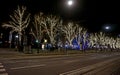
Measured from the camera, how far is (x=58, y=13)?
82.6 m

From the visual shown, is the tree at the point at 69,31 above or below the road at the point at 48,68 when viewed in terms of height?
above

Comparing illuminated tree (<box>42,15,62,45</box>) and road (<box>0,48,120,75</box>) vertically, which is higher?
illuminated tree (<box>42,15,62,45</box>)

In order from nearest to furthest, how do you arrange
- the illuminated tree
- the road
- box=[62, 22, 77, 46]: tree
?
1. the road
2. the illuminated tree
3. box=[62, 22, 77, 46]: tree

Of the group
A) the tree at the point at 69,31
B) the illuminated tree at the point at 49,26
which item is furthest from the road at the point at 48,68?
the tree at the point at 69,31

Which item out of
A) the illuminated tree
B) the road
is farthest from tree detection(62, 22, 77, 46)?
the road

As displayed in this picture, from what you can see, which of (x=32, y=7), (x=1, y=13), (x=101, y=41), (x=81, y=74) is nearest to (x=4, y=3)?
(x=1, y=13)

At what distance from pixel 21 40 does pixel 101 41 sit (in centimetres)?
8096

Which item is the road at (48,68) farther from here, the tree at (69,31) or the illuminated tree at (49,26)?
the tree at (69,31)

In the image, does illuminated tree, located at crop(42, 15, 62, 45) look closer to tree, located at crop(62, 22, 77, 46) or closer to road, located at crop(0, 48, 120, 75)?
tree, located at crop(62, 22, 77, 46)

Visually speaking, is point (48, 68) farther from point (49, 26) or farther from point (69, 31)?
point (69, 31)

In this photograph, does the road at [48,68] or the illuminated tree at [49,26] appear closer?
the road at [48,68]

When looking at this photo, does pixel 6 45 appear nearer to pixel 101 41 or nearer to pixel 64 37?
pixel 64 37

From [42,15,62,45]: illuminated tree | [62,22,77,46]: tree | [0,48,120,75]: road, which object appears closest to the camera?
[0,48,120,75]: road

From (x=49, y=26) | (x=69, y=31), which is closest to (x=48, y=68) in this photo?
(x=49, y=26)
